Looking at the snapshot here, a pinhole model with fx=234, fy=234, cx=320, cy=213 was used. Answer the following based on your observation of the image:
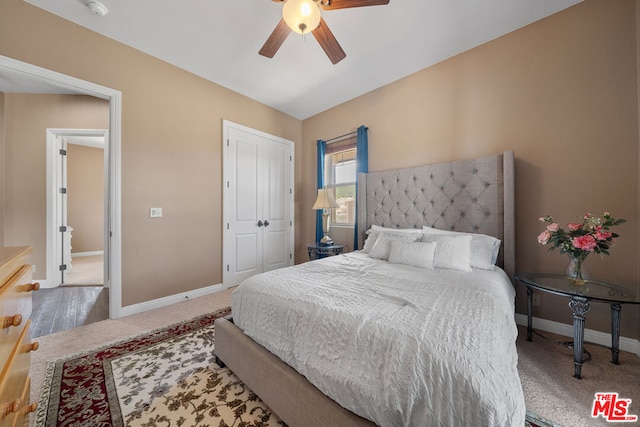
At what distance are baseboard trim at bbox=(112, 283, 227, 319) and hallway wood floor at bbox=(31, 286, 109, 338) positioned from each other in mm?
238

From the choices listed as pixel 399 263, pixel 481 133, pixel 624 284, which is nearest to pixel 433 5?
pixel 481 133

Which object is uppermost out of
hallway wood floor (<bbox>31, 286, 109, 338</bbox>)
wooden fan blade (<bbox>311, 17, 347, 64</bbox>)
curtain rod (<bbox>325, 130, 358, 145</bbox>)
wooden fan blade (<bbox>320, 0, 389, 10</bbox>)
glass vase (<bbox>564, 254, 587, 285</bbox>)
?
wooden fan blade (<bbox>320, 0, 389, 10</bbox>)

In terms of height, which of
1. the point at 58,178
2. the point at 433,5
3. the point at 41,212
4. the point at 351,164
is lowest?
the point at 41,212

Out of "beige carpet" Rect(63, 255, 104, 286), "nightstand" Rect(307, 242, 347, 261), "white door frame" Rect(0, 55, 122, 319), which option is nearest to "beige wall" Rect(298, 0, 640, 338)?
"nightstand" Rect(307, 242, 347, 261)

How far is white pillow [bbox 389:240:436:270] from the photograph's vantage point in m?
2.13

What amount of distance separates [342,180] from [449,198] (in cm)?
172

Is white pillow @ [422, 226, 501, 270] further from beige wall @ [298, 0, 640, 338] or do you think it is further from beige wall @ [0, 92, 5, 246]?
beige wall @ [0, 92, 5, 246]

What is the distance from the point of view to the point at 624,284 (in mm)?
1773

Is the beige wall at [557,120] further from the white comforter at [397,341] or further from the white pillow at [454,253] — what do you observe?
the white comforter at [397,341]

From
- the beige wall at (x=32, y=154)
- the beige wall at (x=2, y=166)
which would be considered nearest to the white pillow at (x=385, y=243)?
the beige wall at (x=32, y=154)

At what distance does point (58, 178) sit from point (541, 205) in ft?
A: 21.1

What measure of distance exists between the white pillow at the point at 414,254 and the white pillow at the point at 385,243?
0.11 meters

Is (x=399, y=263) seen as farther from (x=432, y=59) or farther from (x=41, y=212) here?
(x=41, y=212)

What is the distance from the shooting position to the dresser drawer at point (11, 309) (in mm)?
660
